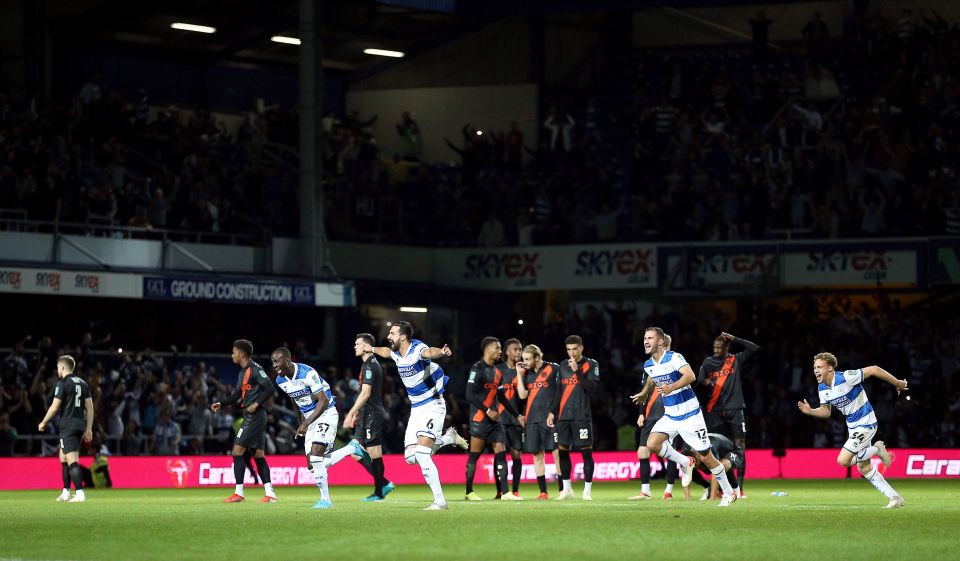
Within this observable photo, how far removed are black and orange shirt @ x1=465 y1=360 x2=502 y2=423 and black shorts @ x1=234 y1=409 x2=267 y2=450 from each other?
113 inches

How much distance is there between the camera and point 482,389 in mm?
23312

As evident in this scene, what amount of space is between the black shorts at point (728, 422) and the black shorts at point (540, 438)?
2.15 m

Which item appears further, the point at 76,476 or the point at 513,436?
the point at 513,436

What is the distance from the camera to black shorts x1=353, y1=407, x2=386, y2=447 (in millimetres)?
21422

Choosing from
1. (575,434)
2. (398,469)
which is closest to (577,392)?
(575,434)

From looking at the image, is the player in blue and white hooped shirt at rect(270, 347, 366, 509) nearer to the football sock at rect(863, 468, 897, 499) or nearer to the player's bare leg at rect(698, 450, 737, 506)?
the player's bare leg at rect(698, 450, 737, 506)

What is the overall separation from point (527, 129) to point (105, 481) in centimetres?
1856

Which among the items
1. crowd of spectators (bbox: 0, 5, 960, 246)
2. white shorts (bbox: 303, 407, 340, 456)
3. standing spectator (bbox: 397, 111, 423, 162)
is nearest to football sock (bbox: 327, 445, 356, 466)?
white shorts (bbox: 303, 407, 340, 456)

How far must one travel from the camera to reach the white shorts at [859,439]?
2003cm

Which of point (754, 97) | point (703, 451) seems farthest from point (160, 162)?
point (703, 451)

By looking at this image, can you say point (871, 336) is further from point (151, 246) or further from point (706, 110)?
point (151, 246)

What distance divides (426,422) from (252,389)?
3733mm

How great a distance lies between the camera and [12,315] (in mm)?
35156

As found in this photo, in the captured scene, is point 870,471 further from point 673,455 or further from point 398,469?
point 398,469
